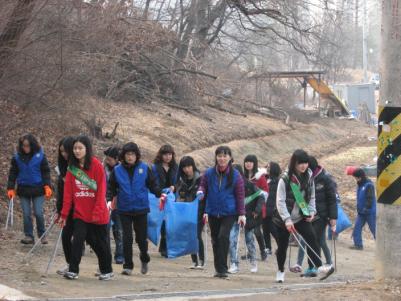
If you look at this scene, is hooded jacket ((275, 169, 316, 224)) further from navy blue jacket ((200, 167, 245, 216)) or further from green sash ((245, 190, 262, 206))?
green sash ((245, 190, 262, 206))

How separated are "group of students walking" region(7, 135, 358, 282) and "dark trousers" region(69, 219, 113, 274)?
0.04 ft

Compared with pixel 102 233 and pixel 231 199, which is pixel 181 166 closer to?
pixel 231 199

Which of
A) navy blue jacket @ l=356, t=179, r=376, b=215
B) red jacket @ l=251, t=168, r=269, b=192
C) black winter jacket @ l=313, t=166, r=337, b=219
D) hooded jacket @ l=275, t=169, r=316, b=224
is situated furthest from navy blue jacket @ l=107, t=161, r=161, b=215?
navy blue jacket @ l=356, t=179, r=376, b=215

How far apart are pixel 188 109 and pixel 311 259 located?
62.8 ft

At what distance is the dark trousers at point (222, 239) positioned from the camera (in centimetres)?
1035

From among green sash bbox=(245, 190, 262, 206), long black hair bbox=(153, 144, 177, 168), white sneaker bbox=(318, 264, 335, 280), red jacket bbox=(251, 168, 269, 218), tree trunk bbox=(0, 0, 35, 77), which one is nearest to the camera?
white sneaker bbox=(318, 264, 335, 280)

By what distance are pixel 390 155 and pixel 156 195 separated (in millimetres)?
3175

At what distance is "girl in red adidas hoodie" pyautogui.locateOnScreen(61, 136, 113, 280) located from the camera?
888 cm

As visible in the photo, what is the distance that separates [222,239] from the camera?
1034cm

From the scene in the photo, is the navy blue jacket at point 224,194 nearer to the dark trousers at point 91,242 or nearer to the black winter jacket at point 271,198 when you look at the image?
the dark trousers at point 91,242

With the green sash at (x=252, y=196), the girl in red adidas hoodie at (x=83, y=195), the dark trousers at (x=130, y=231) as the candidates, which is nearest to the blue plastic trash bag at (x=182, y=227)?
the green sash at (x=252, y=196)

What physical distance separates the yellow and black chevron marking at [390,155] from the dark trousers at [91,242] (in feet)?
10.7

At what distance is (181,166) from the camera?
11.8 meters

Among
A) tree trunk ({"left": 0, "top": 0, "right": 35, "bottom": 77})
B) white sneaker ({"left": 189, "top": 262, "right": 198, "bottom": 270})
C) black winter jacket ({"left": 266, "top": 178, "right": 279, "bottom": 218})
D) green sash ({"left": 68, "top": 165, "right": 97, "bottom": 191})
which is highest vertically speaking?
tree trunk ({"left": 0, "top": 0, "right": 35, "bottom": 77})
